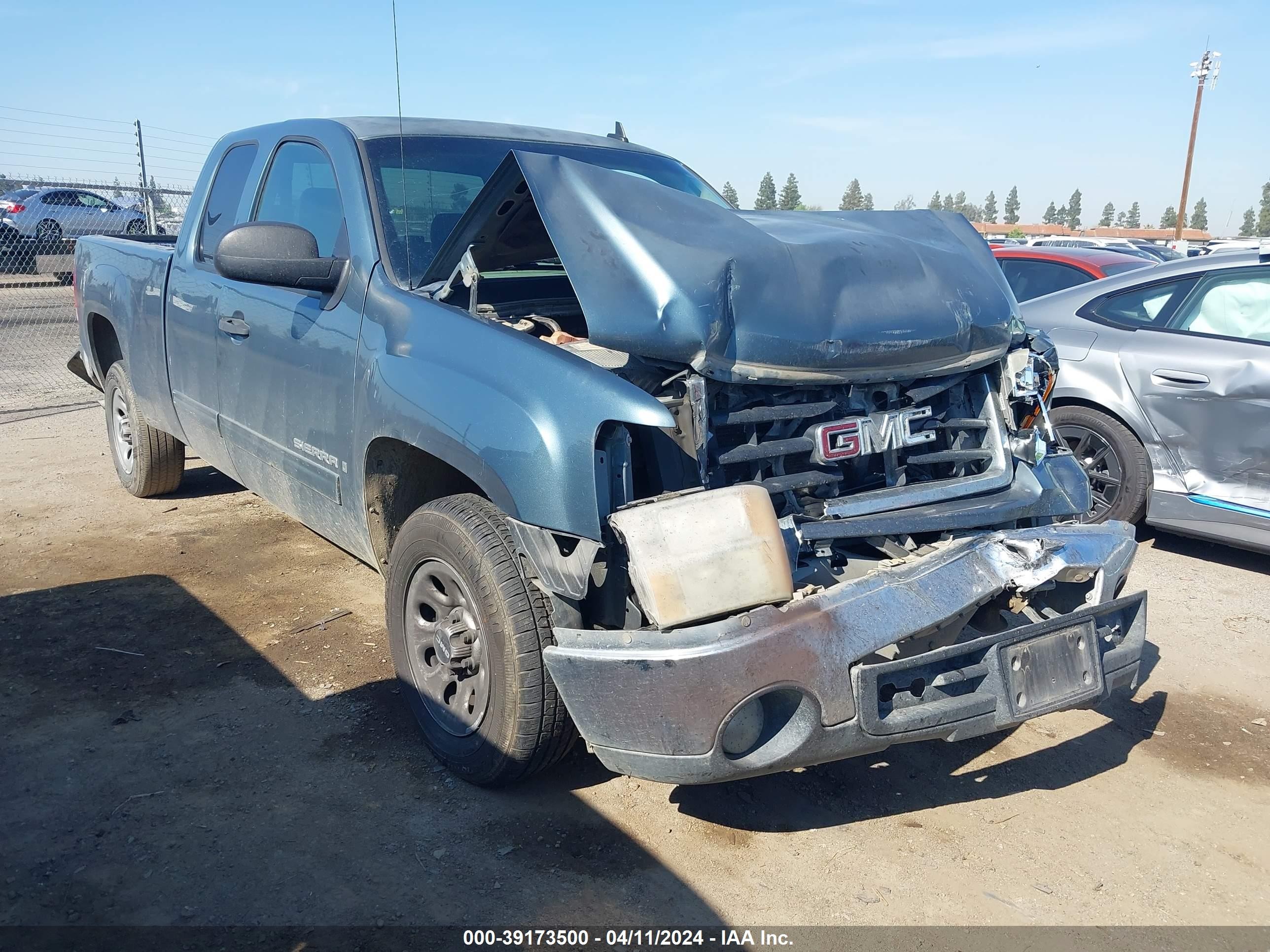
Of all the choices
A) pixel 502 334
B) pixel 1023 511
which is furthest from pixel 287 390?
pixel 1023 511

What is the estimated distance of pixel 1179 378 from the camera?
500 centimetres

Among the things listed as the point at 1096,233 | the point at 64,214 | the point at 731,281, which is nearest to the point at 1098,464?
the point at 731,281

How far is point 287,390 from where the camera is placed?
369 cm

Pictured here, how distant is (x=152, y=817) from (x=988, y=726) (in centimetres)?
233

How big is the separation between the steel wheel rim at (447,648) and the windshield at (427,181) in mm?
1020

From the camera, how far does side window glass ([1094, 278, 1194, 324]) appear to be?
17.4 ft

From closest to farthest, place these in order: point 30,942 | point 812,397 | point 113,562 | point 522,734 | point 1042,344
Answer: point 30,942 < point 522,734 < point 812,397 < point 1042,344 < point 113,562

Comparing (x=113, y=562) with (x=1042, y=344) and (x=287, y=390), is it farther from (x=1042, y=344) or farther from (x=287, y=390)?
(x=1042, y=344)

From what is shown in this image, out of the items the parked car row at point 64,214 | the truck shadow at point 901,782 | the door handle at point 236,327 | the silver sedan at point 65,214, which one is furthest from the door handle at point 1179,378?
the silver sedan at point 65,214

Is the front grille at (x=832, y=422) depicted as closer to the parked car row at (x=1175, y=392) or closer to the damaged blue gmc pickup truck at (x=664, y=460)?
the damaged blue gmc pickup truck at (x=664, y=460)

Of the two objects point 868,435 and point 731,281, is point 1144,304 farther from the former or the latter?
point 731,281

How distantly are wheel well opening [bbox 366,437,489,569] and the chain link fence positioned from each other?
371cm

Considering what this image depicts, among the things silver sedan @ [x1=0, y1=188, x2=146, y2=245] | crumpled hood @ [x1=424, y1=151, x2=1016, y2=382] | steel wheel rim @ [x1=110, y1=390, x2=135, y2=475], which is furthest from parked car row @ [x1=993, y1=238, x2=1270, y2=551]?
silver sedan @ [x1=0, y1=188, x2=146, y2=245]

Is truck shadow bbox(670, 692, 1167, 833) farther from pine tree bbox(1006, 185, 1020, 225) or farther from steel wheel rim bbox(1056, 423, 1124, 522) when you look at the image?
pine tree bbox(1006, 185, 1020, 225)
